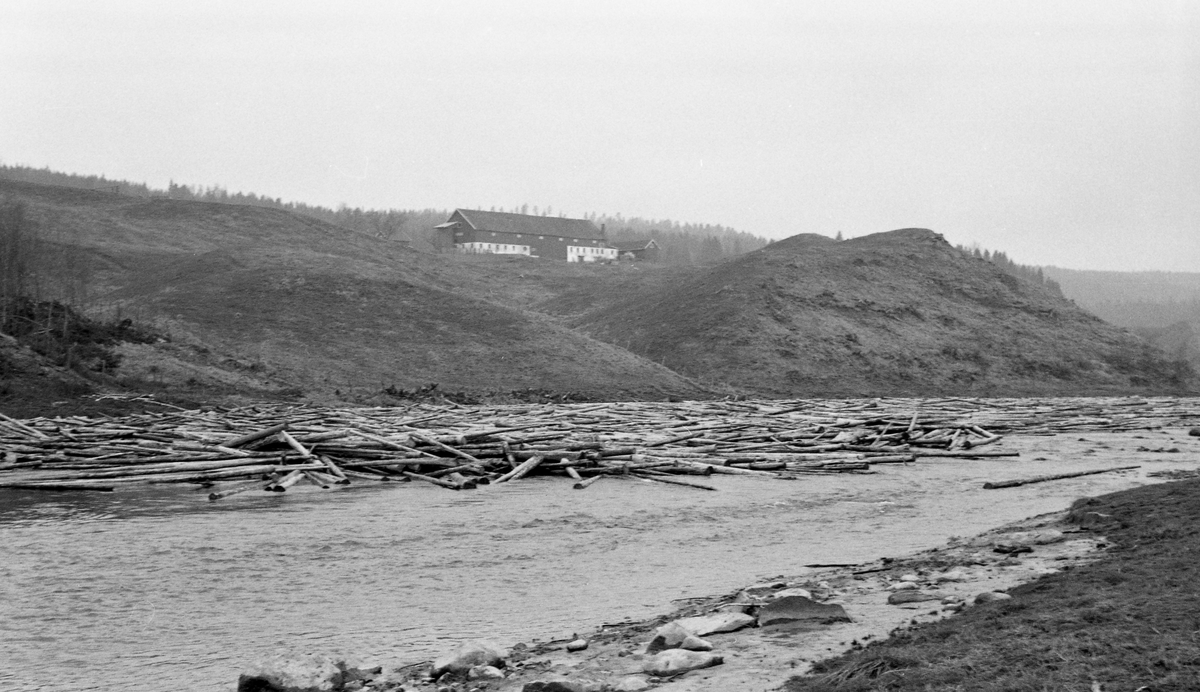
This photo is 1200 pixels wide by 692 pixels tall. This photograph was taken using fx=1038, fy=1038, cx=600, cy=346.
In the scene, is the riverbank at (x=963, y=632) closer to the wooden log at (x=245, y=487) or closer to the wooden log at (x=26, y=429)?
the wooden log at (x=245, y=487)

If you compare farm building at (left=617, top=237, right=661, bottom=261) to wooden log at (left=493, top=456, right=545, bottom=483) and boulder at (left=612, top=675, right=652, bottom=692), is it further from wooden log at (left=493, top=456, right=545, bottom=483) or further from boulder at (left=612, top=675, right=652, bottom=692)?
boulder at (left=612, top=675, right=652, bottom=692)

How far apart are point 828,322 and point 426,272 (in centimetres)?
2864

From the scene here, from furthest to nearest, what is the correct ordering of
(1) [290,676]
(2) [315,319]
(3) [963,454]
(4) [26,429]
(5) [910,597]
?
(2) [315,319] → (3) [963,454] → (4) [26,429] → (5) [910,597] → (1) [290,676]

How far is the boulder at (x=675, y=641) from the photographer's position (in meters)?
7.93

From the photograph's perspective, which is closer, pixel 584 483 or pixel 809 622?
pixel 809 622

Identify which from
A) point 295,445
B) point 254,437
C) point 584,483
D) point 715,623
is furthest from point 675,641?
point 254,437

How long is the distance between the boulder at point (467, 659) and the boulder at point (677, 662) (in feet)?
3.95

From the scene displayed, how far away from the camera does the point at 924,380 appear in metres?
65.9

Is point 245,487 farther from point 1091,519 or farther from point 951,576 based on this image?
point 1091,519

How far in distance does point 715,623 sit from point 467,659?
2.10 metres

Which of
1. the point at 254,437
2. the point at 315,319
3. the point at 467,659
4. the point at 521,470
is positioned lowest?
the point at 521,470

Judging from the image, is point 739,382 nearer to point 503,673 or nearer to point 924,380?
point 924,380

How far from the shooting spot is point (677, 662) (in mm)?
7527

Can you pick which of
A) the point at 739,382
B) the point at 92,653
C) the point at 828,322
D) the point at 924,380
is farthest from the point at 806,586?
the point at 828,322
